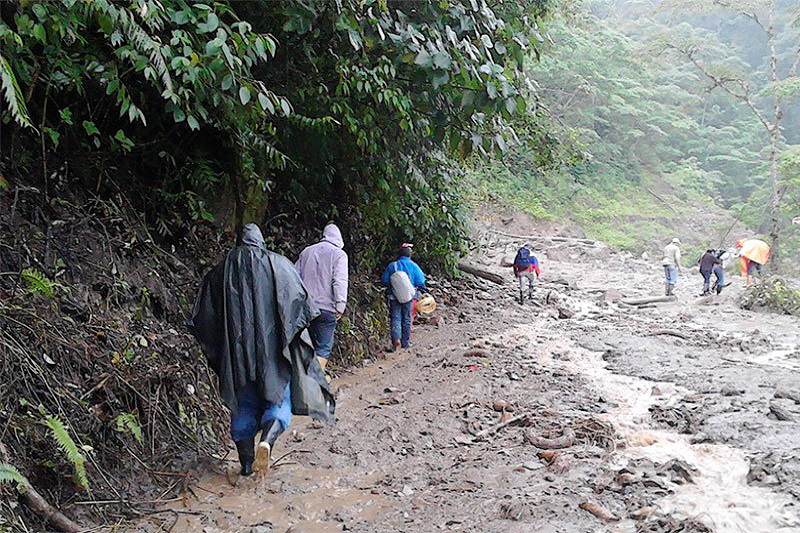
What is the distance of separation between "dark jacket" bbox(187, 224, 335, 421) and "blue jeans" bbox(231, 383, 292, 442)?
63mm

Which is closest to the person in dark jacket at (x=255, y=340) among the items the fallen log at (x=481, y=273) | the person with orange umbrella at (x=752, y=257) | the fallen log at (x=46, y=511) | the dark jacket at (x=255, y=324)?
the dark jacket at (x=255, y=324)

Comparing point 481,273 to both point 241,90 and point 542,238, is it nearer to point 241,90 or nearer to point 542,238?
point 241,90

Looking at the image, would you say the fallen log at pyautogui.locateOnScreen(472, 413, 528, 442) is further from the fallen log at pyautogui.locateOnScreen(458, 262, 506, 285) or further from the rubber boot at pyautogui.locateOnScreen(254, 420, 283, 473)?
the fallen log at pyautogui.locateOnScreen(458, 262, 506, 285)

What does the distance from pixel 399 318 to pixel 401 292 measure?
1.77 feet

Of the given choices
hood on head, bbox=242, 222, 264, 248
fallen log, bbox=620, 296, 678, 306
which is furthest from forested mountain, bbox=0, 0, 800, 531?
fallen log, bbox=620, 296, 678, 306

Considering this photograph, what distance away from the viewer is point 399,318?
9250 millimetres

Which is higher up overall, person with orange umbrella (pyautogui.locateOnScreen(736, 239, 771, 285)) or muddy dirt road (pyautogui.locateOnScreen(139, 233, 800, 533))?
person with orange umbrella (pyautogui.locateOnScreen(736, 239, 771, 285))

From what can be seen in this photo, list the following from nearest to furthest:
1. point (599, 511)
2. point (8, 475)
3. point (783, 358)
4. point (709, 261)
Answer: point (8, 475)
point (599, 511)
point (783, 358)
point (709, 261)

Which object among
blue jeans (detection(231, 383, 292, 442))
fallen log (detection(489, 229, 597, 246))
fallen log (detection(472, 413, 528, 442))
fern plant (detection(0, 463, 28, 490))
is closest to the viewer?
fern plant (detection(0, 463, 28, 490))

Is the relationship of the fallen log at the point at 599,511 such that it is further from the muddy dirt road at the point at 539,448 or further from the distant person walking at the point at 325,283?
the distant person walking at the point at 325,283

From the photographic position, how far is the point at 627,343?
406 inches

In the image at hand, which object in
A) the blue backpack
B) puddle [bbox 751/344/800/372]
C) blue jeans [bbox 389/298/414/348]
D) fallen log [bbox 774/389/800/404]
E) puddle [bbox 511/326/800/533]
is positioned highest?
the blue backpack

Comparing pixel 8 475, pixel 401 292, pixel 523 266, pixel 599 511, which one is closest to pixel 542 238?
pixel 523 266

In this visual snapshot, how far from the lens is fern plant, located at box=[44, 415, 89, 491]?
3.32 m
